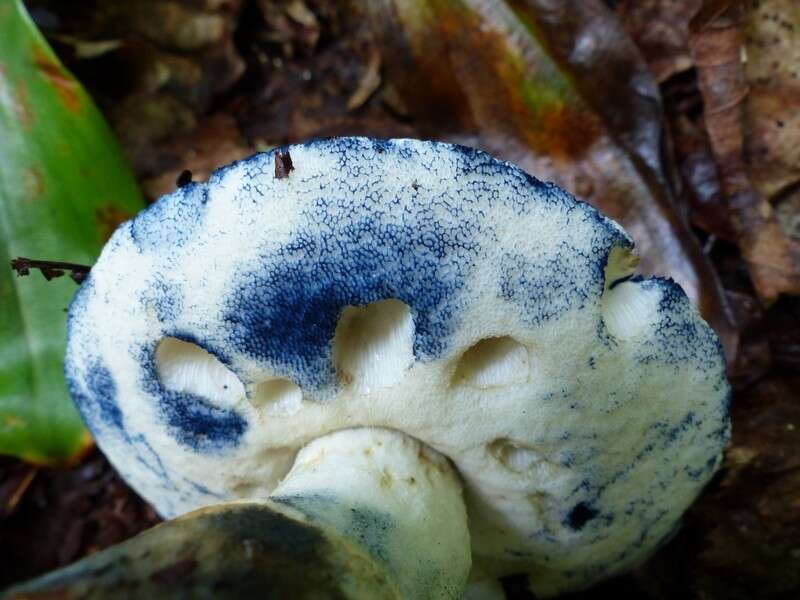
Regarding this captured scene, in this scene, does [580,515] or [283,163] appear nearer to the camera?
[283,163]

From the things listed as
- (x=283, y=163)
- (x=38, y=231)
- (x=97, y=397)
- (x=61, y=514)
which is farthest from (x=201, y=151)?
(x=283, y=163)

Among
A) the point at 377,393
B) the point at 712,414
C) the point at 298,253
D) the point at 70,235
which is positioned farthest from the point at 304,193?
the point at 70,235

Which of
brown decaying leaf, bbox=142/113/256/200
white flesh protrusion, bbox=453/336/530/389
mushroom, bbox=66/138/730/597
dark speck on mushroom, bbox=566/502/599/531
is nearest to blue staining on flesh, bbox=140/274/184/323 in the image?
mushroom, bbox=66/138/730/597

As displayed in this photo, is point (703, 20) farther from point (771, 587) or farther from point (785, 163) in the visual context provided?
point (771, 587)

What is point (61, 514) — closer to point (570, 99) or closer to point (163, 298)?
point (163, 298)

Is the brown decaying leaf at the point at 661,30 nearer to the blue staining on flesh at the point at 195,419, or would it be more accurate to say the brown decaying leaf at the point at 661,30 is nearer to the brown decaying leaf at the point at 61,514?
the blue staining on flesh at the point at 195,419

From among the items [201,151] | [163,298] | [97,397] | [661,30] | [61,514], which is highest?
[661,30]
